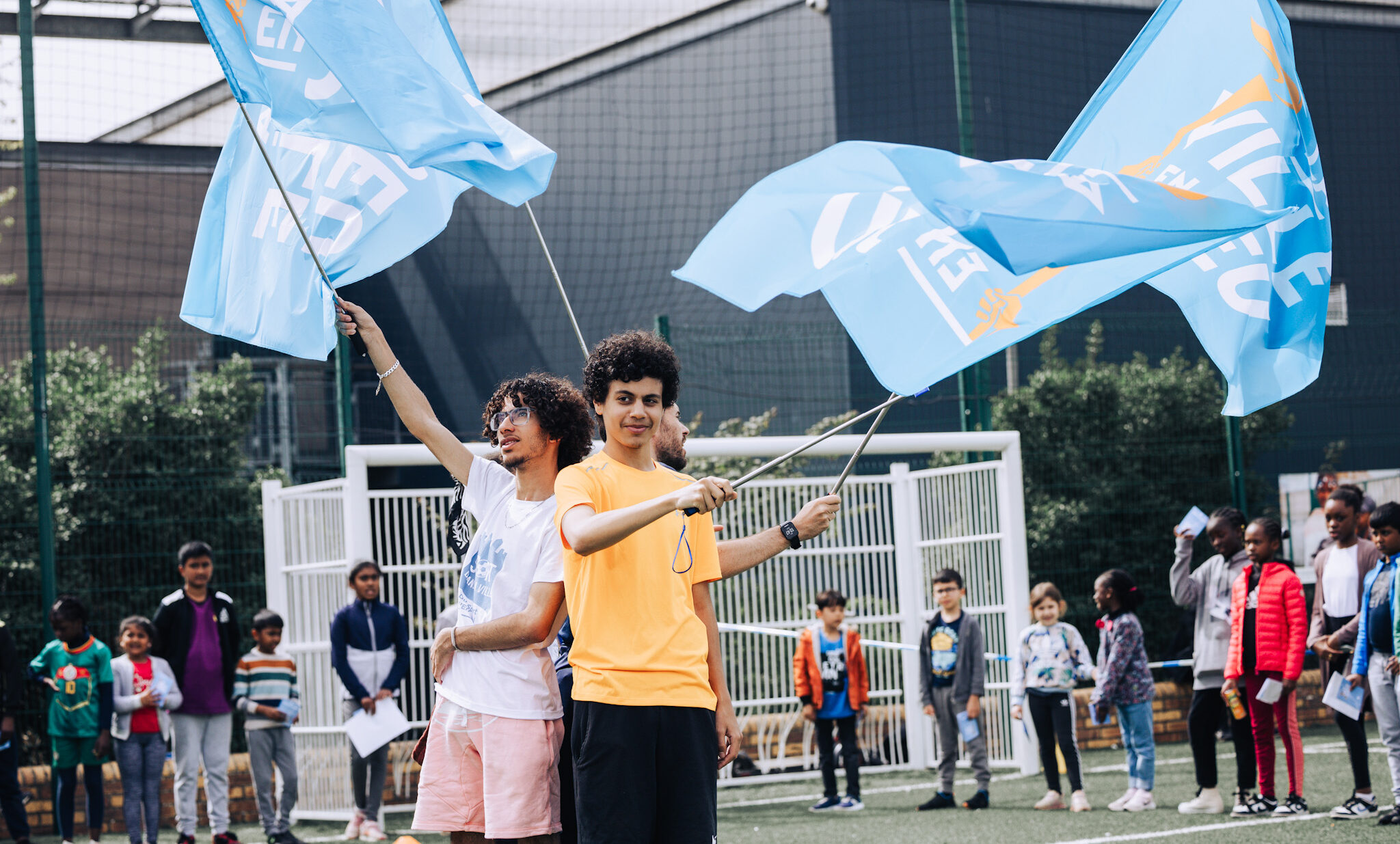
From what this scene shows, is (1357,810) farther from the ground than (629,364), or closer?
closer

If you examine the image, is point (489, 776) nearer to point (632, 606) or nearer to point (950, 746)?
point (632, 606)

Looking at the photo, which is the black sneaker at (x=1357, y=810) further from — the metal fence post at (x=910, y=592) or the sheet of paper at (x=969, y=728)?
the metal fence post at (x=910, y=592)

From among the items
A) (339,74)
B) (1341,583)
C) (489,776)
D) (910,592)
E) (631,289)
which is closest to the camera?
(489,776)

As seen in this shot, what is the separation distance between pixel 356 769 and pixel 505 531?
16.0ft

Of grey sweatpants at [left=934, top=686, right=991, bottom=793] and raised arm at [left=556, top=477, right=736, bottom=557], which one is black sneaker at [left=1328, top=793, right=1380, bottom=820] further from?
raised arm at [left=556, top=477, right=736, bottom=557]

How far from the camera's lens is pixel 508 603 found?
3.98 m

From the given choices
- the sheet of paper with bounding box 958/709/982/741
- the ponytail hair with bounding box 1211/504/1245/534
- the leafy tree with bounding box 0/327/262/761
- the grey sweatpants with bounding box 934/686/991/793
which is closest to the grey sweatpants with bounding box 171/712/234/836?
the leafy tree with bounding box 0/327/262/761

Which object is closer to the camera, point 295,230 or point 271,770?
point 295,230

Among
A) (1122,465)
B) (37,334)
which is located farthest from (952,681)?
(37,334)

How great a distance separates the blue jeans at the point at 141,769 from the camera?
8.09 meters

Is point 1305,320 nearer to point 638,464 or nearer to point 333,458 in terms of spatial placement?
point 638,464

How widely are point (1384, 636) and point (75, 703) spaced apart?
22.5ft

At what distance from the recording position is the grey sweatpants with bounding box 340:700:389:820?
8312 millimetres

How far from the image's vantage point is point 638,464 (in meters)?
3.79
